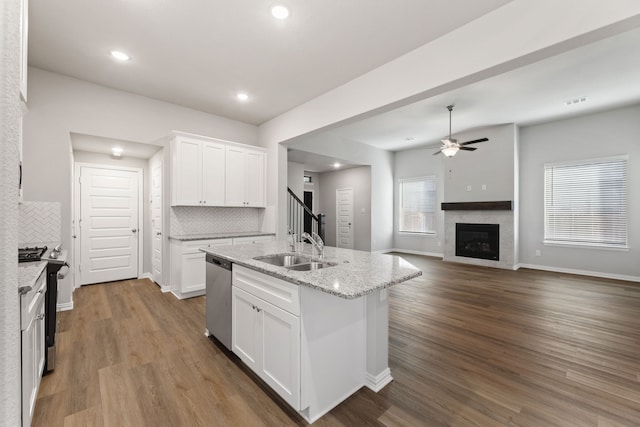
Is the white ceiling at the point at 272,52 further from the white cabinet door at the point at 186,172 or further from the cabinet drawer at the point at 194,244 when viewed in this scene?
the cabinet drawer at the point at 194,244

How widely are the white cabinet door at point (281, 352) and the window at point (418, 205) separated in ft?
22.2

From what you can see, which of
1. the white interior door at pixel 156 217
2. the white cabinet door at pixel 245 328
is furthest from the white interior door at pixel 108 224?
the white cabinet door at pixel 245 328

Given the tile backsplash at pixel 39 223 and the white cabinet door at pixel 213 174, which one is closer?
the tile backsplash at pixel 39 223

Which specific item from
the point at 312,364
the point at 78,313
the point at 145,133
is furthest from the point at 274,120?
the point at 312,364

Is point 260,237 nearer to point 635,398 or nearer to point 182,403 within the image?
point 182,403

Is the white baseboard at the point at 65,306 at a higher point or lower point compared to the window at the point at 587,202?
lower

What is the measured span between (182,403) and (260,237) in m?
3.06

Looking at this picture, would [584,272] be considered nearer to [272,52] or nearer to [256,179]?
[256,179]

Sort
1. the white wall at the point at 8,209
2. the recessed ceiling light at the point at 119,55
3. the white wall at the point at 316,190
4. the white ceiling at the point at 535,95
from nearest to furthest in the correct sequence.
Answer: the white wall at the point at 8,209 → the recessed ceiling light at the point at 119,55 → the white ceiling at the point at 535,95 → the white wall at the point at 316,190

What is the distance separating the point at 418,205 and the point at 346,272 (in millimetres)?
6857

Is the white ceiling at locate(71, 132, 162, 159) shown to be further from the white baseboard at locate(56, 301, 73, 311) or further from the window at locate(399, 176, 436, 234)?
the window at locate(399, 176, 436, 234)

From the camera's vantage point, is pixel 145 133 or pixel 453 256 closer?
pixel 145 133

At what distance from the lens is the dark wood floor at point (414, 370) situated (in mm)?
1774

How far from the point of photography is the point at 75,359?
2.41 metres
